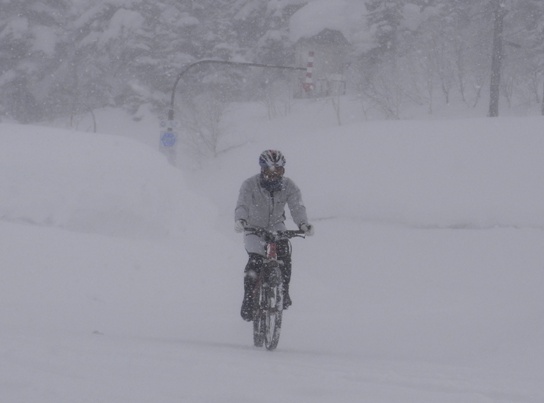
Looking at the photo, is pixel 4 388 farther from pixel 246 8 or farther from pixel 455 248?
pixel 246 8

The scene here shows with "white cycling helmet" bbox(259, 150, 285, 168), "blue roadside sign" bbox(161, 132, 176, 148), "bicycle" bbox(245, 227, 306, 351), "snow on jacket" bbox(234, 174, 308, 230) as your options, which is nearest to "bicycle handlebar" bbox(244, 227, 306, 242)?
"bicycle" bbox(245, 227, 306, 351)

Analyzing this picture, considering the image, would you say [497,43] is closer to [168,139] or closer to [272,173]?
[168,139]

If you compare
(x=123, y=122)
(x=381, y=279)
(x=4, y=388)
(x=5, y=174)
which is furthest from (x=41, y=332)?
(x=123, y=122)

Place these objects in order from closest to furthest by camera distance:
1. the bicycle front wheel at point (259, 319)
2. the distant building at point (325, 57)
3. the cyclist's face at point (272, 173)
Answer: the cyclist's face at point (272, 173), the bicycle front wheel at point (259, 319), the distant building at point (325, 57)

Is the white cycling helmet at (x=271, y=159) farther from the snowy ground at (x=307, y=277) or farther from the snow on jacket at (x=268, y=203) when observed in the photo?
the snowy ground at (x=307, y=277)

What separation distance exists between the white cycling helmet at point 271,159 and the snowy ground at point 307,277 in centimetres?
193

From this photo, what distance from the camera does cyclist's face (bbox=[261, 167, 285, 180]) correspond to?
7.15 meters

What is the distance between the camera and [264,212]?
294 inches

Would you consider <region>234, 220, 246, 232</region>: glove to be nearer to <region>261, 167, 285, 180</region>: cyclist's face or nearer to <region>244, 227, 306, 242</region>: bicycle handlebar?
<region>244, 227, 306, 242</region>: bicycle handlebar

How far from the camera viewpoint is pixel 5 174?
11688 millimetres

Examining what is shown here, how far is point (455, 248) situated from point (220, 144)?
26.0m

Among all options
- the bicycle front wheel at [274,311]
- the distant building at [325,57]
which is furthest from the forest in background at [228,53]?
the bicycle front wheel at [274,311]

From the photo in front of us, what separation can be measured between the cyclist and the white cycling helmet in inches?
4.5

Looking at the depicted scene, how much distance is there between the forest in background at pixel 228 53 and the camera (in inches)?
1738
